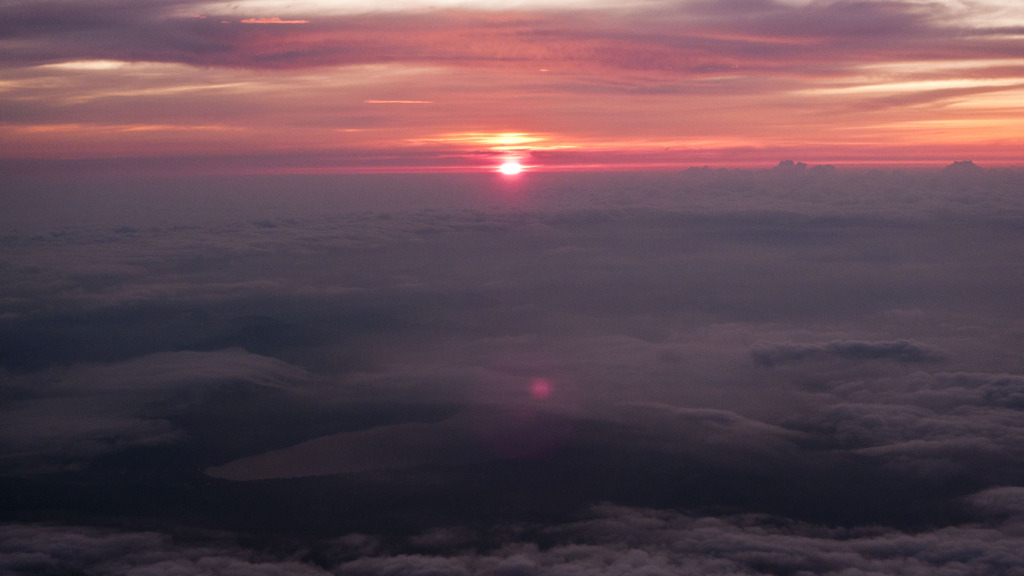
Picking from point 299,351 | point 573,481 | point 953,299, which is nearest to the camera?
point 573,481

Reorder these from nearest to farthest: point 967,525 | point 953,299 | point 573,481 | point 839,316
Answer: point 967,525 → point 573,481 → point 839,316 → point 953,299

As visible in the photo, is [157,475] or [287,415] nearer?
[157,475]

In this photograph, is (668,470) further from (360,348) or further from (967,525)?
(360,348)

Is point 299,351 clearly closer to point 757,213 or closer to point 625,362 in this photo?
point 625,362

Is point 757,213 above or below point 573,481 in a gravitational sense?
above

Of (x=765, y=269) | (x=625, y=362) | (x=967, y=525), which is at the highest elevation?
(x=765, y=269)

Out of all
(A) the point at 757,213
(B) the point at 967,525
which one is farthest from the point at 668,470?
(A) the point at 757,213
